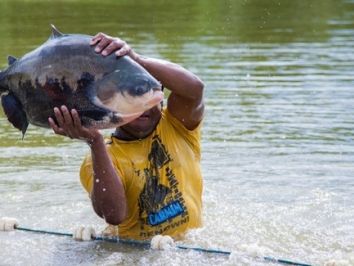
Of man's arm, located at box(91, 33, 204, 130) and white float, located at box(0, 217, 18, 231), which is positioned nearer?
man's arm, located at box(91, 33, 204, 130)

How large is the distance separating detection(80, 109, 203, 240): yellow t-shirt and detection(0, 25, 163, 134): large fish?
0.88 metres

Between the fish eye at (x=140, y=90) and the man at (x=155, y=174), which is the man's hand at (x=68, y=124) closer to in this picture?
the fish eye at (x=140, y=90)

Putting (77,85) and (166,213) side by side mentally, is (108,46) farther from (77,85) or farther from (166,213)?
(166,213)

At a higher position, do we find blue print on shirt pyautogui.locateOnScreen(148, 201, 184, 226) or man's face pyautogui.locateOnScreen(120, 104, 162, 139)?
man's face pyautogui.locateOnScreen(120, 104, 162, 139)

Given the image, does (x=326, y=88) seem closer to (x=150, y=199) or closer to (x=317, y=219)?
(x=317, y=219)

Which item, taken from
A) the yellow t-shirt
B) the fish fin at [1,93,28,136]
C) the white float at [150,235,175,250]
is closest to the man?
the yellow t-shirt

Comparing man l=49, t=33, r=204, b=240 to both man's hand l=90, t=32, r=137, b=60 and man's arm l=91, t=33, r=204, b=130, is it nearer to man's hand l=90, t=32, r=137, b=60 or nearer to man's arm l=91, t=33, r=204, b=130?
man's arm l=91, t=33, r=204, b=130

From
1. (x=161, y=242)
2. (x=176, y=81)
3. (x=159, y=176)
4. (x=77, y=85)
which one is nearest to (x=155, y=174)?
(x=159, y=176)

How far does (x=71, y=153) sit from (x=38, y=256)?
3212 millimetres

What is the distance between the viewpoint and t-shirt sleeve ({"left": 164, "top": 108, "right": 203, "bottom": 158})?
5344mm

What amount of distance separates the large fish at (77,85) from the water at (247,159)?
133 cm

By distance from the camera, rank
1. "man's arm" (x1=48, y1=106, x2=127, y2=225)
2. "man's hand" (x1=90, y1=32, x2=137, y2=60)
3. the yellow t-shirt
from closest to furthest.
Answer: "man's hand" (x1=90, y1=32, x2=137, y2=60) → "man's arm" (x1=48, y1=106, x2=127, y2=225) → the yellow t-shirt

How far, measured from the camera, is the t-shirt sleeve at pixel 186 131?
5.34m

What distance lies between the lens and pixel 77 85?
4191mm
